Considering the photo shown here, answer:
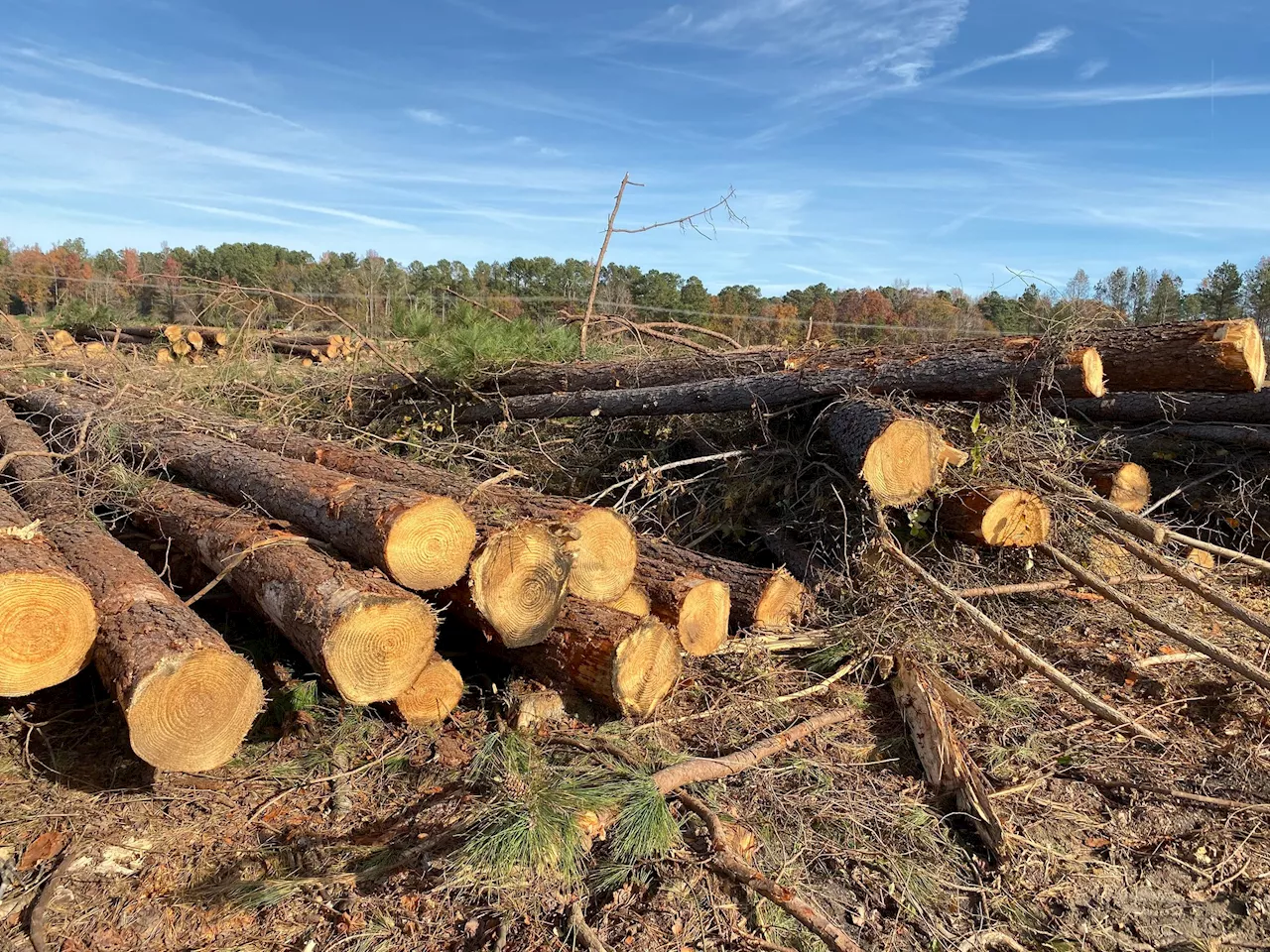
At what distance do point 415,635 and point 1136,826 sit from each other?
2.65m

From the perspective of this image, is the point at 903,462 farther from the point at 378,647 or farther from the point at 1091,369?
the point at 378,647

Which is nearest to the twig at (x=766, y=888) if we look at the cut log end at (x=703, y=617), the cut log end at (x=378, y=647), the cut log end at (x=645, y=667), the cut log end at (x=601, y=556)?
the cut log end at (x=645, y=667)

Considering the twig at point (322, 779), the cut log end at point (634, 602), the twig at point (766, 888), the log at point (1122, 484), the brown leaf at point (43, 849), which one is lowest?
the brown leaf at point (43, 849)

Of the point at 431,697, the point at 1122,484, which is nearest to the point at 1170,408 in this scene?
the point at 1122,484

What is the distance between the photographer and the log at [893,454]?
367 centimetres

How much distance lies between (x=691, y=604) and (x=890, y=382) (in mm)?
1831

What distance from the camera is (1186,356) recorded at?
363cm

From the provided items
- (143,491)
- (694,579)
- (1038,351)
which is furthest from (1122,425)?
(143,491)

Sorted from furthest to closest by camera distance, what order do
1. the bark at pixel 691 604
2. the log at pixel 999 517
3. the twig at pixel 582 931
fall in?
the log at pixel 999 517 < the bark at pixel 691 604 < the twig at pixel 582 931

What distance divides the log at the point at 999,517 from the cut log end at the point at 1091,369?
0.61m

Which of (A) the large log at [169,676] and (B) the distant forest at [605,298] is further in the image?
(B) the distant forest at [605,298]

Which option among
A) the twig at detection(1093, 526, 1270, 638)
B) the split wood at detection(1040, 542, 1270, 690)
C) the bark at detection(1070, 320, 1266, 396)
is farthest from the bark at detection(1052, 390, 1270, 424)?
the split wood at detection(1040, 542, 1270, 690)

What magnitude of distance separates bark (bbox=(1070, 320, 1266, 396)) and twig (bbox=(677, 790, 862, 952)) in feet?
9.96

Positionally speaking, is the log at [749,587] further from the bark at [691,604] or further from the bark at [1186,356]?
the bark at [1186,356]
